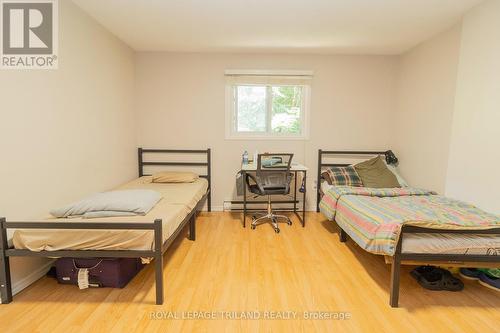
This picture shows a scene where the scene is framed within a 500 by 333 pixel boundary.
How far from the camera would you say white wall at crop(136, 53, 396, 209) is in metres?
4.16

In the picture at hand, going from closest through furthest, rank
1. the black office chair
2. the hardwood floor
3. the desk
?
the hardwood floor
the black office chair
the desk

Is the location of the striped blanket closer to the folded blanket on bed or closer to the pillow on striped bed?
the pillow on striped bed

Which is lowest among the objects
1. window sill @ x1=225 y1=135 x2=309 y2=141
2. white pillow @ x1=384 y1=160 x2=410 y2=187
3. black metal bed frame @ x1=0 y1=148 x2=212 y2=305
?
black metal bed frame @ x1=0 y1=148 x2=212 y2=305

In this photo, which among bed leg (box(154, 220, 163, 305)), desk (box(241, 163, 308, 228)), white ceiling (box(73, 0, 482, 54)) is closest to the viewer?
bed leg (box(154, 220, 163, 305))

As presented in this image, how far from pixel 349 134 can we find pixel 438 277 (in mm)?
2482

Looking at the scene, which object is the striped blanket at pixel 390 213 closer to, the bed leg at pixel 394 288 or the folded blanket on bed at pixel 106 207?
the bed leg at pixel 394 288

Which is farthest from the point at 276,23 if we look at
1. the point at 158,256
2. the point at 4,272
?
the point at 4,272

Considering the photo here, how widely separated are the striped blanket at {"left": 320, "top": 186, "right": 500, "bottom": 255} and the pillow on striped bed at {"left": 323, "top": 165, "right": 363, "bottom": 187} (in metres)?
0.49

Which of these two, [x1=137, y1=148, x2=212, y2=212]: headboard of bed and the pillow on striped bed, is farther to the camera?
[x1=137, y1=148, x2=212, y2=212]: headboard of bed

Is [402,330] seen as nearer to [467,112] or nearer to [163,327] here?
[163,327]

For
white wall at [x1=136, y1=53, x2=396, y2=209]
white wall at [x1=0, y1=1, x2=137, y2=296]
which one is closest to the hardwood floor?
white wall at [x1=0, y1=1, x2=137, y2=296]

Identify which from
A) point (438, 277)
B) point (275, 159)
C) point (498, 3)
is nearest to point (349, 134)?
point (275, 159)

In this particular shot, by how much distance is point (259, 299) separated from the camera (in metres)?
2.06

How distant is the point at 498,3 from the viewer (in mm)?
2389
